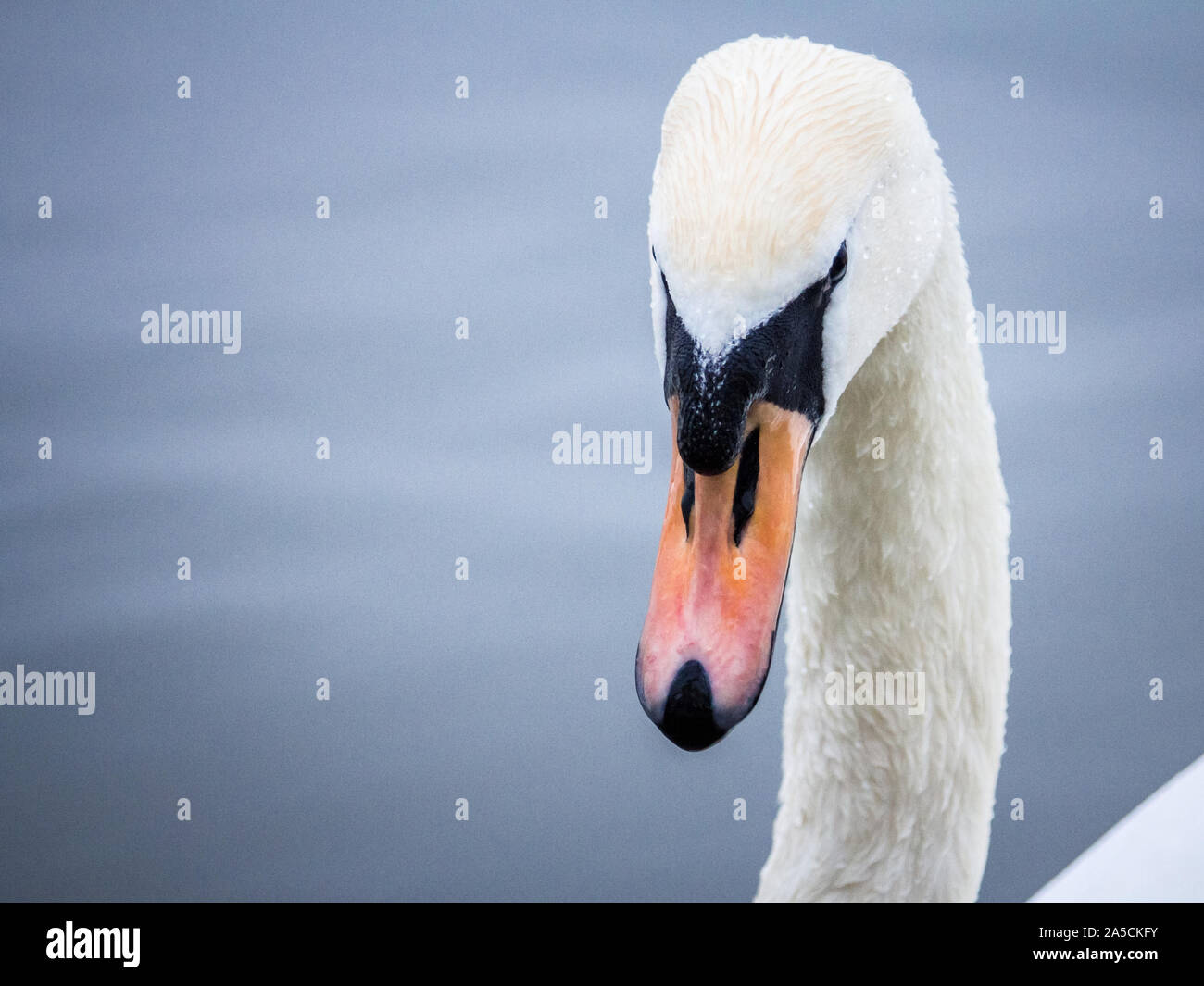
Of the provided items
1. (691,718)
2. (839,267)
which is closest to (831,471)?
(839,267)

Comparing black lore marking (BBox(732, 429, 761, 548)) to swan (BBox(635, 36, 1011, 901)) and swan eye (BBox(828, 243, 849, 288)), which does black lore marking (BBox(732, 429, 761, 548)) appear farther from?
swan eye (BBox(828, 243, 849, 288))

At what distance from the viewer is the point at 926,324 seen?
1.09 metres

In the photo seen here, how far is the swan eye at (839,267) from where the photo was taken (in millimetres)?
916

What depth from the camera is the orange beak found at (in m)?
0.79

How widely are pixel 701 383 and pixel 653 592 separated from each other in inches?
7.2

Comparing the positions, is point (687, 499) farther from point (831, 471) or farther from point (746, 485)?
point (831, 471)

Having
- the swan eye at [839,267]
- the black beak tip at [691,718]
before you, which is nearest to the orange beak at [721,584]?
the black beak tip at [691,718]

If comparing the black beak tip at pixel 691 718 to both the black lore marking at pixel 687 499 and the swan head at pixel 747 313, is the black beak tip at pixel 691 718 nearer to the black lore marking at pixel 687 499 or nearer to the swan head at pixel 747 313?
the swan head at pixel 747 313

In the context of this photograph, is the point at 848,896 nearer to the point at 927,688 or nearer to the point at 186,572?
the point at 927,688

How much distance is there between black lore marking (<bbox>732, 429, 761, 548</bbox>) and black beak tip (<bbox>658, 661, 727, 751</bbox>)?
0.14 m

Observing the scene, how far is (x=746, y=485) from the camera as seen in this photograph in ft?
2.86

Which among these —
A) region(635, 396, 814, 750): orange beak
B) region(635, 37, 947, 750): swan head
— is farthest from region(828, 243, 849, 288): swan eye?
region(635, 396, 814, 750): orange beak

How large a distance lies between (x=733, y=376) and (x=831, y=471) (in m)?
0.38
